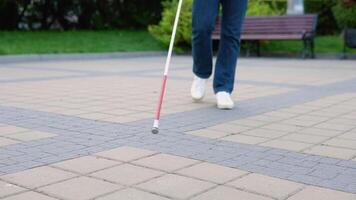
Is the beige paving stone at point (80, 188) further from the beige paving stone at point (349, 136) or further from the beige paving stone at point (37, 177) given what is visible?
the beige paving stone at point (349, 136)

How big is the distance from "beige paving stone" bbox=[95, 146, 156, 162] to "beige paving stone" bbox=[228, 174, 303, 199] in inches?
26.1

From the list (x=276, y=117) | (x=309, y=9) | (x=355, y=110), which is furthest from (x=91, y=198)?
(x=309, y=9)

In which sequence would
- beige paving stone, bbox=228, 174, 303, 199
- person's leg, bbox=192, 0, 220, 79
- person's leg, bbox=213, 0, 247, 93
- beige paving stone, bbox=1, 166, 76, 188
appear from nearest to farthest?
1. beige paving stone, bbox=228, 174, 303, 199
2. beige paving stone, bbox=1, 166, 76, 188
3. person's leg, bbox=192, 0, 220, 79
4. person's leg, bbox=213, 0, 247, 93

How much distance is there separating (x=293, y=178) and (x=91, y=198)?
3.26 ft

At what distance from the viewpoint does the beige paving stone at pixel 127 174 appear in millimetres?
2609

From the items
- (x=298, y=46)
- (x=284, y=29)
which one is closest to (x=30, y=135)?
(x=284, y=29)

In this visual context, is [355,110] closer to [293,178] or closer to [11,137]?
[293,178]

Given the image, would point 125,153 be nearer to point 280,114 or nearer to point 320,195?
point 320,195

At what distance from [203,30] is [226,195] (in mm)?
2435

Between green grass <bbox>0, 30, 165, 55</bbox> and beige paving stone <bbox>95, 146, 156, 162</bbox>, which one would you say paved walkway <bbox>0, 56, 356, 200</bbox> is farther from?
green grass <bbox>0, 30, 165, 55</bbox>

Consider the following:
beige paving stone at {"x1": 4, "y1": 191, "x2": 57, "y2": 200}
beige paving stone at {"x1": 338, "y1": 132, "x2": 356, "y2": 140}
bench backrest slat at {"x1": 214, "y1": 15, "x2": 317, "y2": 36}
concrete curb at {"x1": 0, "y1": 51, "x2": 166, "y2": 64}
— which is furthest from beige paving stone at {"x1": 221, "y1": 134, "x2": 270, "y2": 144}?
bench backrest slat at {"x1": 214, "y1": 15, "x2": 317, "y2": 36}

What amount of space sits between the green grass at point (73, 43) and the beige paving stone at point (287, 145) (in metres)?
7.90

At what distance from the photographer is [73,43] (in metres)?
12.6

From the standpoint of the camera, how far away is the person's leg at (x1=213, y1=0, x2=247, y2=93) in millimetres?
4703
